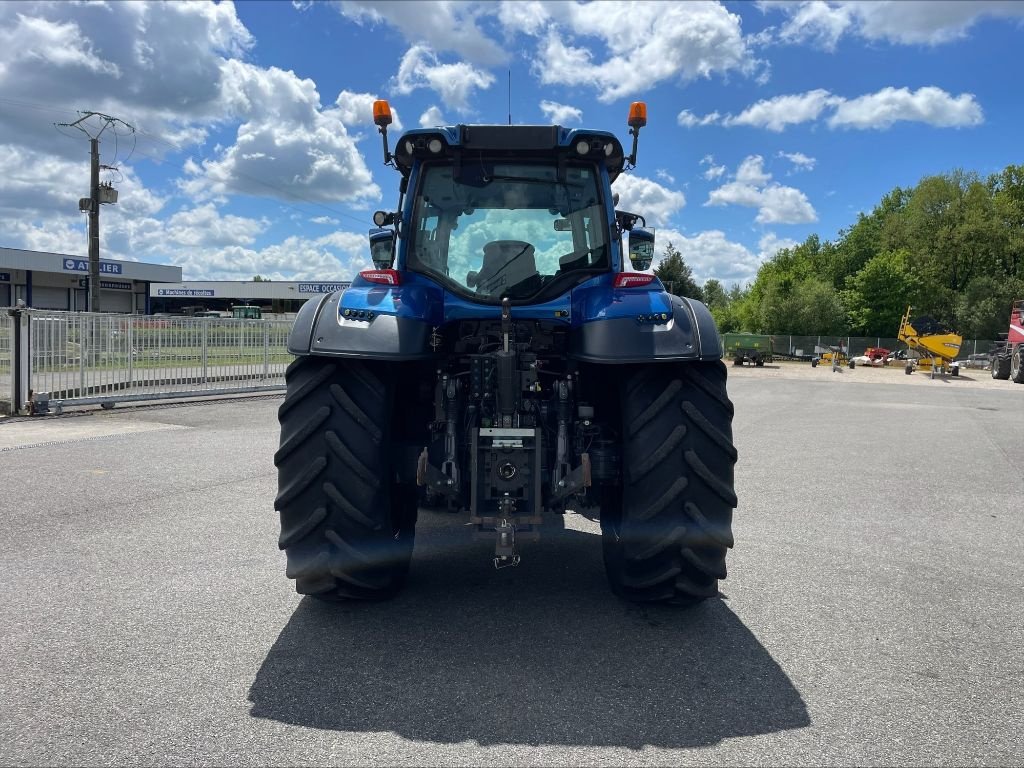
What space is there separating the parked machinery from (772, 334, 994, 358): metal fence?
19.7 m

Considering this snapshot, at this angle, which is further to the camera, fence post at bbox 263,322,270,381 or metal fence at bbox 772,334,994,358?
metal fence at bbox 772,334,994,358

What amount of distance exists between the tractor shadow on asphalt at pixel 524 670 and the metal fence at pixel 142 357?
10.7 meters

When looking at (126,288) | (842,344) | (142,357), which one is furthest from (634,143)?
(126,288)

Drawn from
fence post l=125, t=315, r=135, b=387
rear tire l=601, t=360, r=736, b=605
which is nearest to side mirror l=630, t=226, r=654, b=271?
rear tire l=601, t=360, r=736, b=605

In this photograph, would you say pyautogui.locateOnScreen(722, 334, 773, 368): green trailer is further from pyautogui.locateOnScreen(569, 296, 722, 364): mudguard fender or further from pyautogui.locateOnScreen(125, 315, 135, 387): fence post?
pyautogui.locateOnScreen(569, 296, 722, 364): mudguard fender

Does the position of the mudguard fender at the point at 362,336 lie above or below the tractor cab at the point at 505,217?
below

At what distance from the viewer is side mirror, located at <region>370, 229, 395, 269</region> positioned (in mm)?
4473

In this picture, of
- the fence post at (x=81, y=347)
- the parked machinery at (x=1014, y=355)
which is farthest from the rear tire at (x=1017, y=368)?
the fence post at (x=81, y=347)

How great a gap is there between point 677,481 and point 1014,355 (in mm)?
33230

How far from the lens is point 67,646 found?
Answer: 3402 mm

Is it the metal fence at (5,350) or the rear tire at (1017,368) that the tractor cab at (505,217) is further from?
the rear tire at (1017,368)

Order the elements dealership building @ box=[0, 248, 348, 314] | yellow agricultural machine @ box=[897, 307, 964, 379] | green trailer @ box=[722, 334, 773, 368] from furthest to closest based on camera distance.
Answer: dealership building @ box=[0, 248, 348, 314]
green trailer @ box=[722, 334, 773, 368]
yellow agricultural machine @ box=[897, 307, 964, 379]

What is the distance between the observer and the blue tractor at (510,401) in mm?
3545

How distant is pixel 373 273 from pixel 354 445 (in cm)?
99
